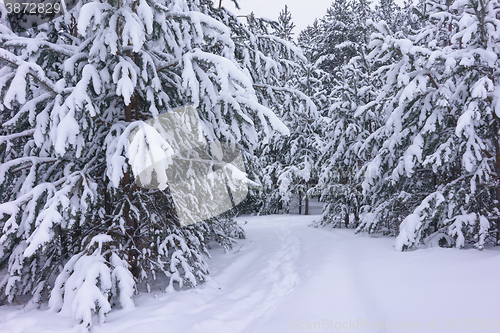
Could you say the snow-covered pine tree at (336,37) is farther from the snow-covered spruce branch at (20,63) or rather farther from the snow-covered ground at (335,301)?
the snow-covered spruce branch at (20,63)

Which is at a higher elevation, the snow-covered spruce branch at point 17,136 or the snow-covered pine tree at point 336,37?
the snow-covered pine tree at point 336,37

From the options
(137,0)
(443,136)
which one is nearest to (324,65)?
(443,136)

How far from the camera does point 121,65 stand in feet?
12.6

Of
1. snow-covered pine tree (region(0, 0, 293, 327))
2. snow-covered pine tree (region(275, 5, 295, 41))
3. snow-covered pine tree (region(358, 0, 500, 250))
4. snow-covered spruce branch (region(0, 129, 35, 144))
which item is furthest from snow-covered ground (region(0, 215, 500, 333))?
snow-covered pine tree (region(275, 5, 295, 41))

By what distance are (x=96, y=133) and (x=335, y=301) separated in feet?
14.5

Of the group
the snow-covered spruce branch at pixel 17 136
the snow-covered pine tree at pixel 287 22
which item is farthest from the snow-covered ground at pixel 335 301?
the snow-covered pine tree at pixel 287 22

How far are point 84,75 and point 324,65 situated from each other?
2261 centimetres

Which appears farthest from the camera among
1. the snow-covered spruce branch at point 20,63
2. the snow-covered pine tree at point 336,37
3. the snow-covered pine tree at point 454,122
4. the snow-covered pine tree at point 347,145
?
the snow-covered pine tree at point 336,37

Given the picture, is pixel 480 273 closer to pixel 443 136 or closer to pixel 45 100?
pixel 443 136

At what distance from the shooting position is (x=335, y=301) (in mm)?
3721

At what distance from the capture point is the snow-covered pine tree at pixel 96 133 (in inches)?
136

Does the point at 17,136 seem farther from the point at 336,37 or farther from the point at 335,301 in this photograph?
the point at 336,37

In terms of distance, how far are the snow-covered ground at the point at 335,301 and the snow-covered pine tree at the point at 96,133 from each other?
1.07 ft

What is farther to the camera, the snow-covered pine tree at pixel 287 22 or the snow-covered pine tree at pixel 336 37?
the snow-covered pine tree at pixel 336 37
